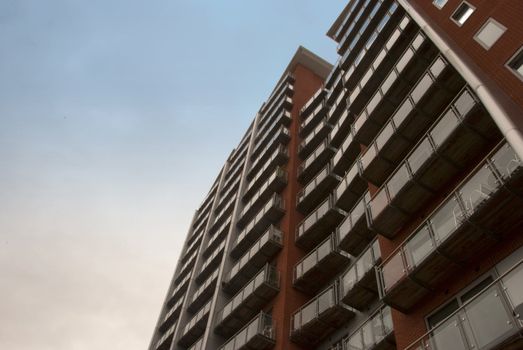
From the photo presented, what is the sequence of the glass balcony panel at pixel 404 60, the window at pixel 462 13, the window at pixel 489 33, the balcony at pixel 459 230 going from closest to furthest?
the balcony at pixel 459 230 < the window at pixel 489 33 < the window at pixel 462 13 < the glass balcony panel at pixel 404 60

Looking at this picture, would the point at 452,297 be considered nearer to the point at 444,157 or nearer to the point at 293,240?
the point at 444,157

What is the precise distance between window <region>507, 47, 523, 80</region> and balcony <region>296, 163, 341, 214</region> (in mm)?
12640

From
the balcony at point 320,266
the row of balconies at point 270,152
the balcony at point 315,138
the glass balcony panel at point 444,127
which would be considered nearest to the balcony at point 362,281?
the balcony at point 320,266

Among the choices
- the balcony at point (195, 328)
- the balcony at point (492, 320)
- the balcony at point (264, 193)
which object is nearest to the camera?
the balcony at point (492, 320)

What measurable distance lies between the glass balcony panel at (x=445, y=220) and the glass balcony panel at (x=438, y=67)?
5788 millimetres

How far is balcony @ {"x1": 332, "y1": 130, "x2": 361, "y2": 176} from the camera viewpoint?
24.4 m

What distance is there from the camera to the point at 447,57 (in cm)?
1561

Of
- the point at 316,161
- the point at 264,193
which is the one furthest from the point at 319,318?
the point at 264,193

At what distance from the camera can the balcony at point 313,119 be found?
35281mm

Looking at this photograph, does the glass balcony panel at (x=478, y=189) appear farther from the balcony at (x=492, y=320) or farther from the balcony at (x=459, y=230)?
the balcony at (x=492, y=320)

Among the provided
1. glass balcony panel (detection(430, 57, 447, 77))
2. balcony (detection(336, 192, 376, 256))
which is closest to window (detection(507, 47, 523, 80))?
glass balcony panel (detection(430, 57, 447, 77))

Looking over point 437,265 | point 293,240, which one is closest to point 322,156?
point 293,240

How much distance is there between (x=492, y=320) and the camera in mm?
9844

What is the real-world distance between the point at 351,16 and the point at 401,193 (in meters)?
24.9
